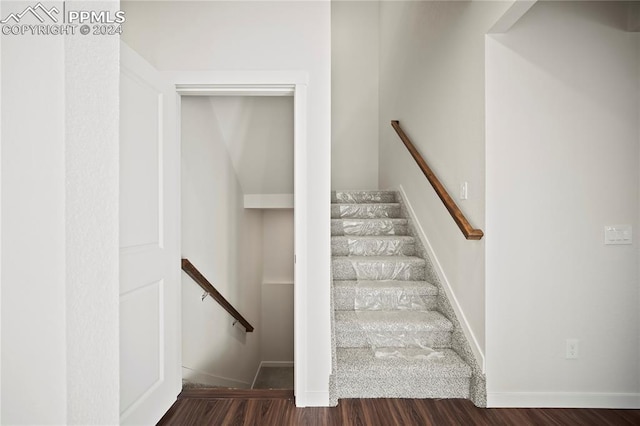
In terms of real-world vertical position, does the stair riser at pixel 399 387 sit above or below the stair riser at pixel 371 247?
below

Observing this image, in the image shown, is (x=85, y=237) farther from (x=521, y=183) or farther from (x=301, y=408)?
(x=521, y=183)

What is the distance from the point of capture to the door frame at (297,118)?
242 cm

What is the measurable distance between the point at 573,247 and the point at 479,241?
0.54 meters

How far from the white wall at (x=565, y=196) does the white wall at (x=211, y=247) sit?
2.12m

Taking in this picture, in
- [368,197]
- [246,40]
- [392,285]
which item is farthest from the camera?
[368,197]

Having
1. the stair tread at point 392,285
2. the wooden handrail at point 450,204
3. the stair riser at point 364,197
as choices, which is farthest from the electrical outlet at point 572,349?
the stair riser at point 364,197

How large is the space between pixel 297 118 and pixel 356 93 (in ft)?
10.9

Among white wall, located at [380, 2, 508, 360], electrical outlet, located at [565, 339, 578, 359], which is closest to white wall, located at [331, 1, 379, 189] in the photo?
white wall, located at [380, 2, 508, 360]

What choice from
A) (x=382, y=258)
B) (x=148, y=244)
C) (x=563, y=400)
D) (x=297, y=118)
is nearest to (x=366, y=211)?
(x=382, y=258)

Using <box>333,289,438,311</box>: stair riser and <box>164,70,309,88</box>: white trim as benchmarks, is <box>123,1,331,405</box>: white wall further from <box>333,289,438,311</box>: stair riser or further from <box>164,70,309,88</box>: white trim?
<box>333,289,438,311</box>: stair riser

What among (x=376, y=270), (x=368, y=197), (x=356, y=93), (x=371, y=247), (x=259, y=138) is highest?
(x=356, y=93)

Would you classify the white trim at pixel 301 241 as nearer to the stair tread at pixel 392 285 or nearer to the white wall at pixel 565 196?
the stair tread at pixel 392 285

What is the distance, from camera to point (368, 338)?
110 inches

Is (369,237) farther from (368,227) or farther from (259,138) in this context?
(259,138)
